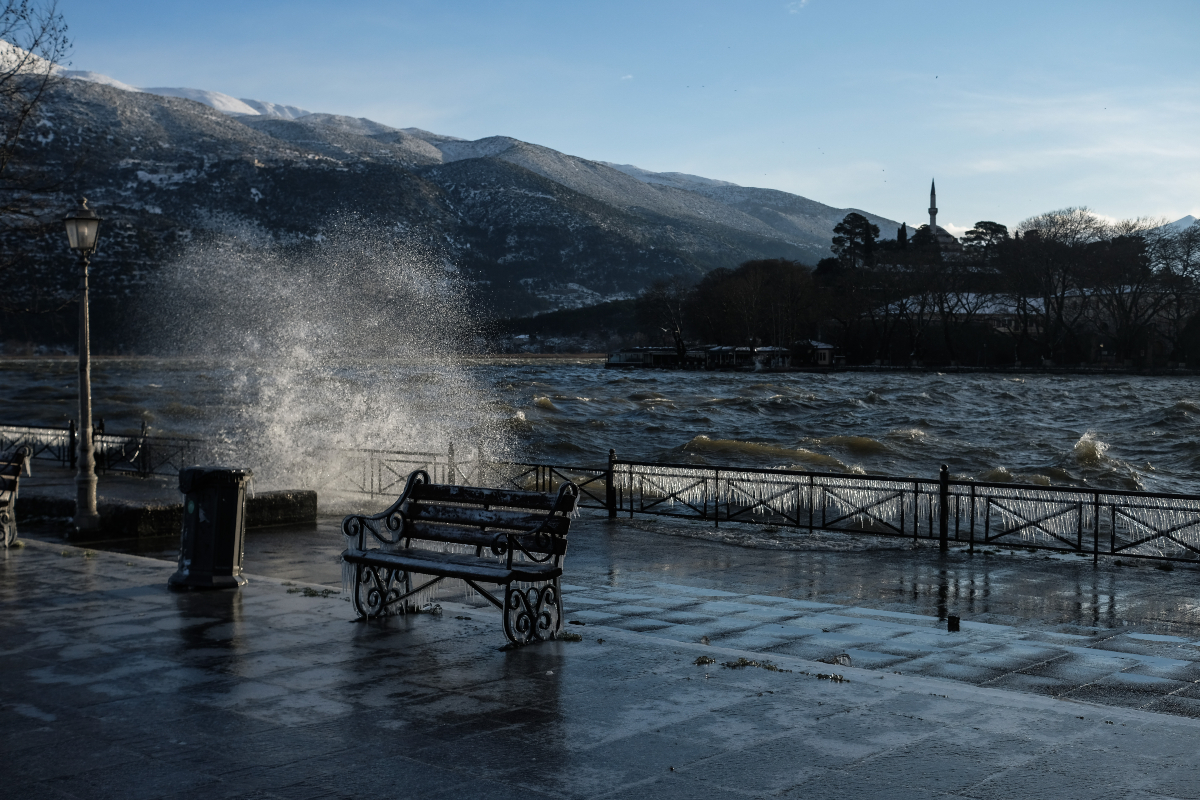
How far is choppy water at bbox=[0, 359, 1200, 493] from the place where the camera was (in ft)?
136

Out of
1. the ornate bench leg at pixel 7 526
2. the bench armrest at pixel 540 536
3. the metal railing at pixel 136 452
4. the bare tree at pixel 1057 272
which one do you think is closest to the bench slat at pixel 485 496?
the bench armrest at pixel 540 536

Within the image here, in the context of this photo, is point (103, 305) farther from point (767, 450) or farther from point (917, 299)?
point (767, 450)

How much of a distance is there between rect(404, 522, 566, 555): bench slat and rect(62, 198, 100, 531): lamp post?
7225mm

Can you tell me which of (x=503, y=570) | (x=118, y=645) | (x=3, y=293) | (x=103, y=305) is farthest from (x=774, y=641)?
(x=103, y=305)

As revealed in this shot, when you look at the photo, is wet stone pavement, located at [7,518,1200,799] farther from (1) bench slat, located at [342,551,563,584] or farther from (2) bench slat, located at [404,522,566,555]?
(2) bench slat, located at [404,522,566,555]

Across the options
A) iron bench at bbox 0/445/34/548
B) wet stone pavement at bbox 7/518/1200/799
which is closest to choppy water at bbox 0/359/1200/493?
iron bench at bbox 0/445/34/548

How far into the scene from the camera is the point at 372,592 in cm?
816

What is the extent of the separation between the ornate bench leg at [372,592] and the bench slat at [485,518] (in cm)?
49

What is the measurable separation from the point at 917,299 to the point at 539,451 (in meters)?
93.5

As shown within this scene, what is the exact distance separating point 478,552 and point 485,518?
43 centimetres

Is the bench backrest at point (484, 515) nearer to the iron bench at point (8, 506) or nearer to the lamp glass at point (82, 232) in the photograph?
the iron bench at point (8, 506)

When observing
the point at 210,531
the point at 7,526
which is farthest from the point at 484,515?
the point at 7,526

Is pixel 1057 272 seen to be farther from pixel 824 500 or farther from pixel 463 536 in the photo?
pixel 463 536

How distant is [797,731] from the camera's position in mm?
5348
